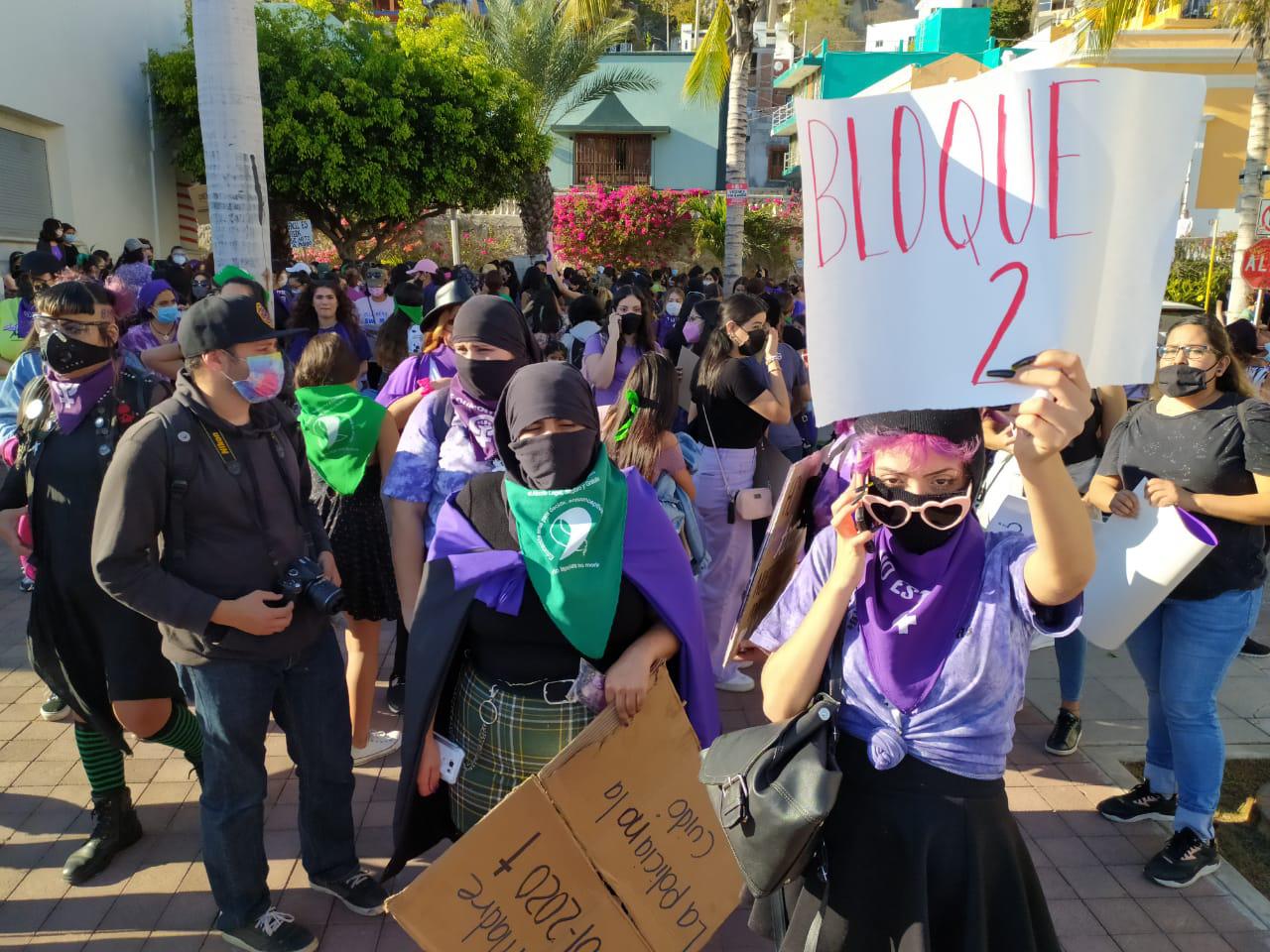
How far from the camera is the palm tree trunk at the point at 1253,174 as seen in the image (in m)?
11.8

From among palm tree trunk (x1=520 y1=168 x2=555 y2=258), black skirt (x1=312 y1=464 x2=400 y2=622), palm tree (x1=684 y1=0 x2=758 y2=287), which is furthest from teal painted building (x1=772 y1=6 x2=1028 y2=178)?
black skirt (x1=312 y1=464 x2=400 y2=622)

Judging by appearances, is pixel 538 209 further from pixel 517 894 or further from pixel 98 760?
pixel 517 894

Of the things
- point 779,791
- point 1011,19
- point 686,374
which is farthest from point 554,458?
point 1011,19

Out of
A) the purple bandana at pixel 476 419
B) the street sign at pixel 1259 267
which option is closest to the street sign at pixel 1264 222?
the street sign at pixel 1259 267

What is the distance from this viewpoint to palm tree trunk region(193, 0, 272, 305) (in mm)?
6078

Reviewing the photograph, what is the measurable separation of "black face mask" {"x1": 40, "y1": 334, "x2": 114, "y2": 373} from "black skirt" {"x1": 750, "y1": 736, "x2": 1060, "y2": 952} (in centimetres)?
290

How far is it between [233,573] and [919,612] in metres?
2.04

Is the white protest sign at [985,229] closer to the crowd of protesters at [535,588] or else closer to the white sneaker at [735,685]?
the crowd of protesters at [535,588]

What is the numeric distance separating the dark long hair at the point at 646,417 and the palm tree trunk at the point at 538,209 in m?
21.1

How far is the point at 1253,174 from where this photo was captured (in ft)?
39.8

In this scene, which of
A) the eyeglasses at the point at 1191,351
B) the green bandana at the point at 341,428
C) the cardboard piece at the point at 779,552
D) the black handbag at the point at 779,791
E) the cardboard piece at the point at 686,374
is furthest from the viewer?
the cardboard piece at the point at 686,374

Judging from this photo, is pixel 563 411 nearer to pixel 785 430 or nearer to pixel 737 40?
pixel 785 430

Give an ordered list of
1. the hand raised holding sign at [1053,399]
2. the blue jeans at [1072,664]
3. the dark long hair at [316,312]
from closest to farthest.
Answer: the hand raised holding sign at [1053,399] → the blue jeans at [1072,664] → the dark long hair at [316,312]

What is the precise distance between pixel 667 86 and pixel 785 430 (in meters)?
33.8
